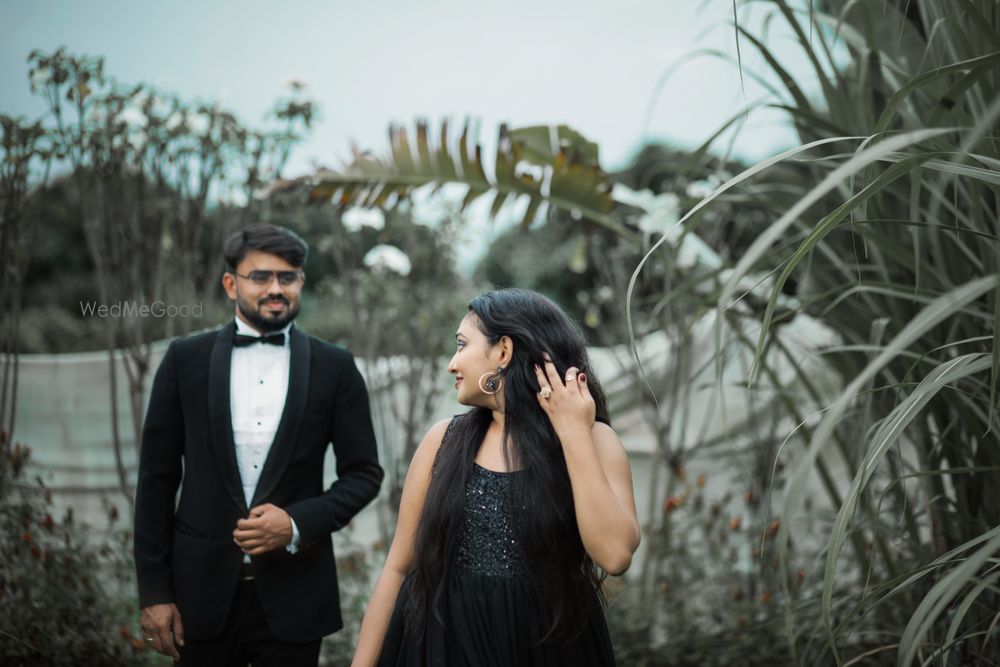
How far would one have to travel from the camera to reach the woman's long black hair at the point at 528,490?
198 cm

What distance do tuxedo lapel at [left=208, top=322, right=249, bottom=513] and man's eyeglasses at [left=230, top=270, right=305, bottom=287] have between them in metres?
0.21

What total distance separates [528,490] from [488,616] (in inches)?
11.2

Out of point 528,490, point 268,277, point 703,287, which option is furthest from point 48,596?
point 703,287

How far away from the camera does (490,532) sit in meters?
2.02

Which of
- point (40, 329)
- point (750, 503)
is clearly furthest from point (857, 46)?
point (40, 329)

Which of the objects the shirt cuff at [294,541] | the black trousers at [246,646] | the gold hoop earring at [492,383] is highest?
the gold hoop earring at [492,383]

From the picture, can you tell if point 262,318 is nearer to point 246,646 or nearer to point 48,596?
point 246,646

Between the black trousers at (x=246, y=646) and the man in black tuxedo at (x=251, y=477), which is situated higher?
the man in black tuxedo at (x=251, y=477)

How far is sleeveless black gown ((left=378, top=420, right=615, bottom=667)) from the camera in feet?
6.42

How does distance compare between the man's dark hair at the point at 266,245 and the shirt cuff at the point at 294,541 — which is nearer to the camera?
the shirt cuff at the point at 294,541

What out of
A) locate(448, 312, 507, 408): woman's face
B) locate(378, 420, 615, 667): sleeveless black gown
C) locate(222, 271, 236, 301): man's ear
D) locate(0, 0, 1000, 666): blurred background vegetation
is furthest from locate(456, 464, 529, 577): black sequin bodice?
locate(222, 271, 236, 301): man's ear

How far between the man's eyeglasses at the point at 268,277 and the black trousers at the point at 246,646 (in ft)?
2.79

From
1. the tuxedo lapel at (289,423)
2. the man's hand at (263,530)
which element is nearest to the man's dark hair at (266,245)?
the tuxedo lapel at (289,423)

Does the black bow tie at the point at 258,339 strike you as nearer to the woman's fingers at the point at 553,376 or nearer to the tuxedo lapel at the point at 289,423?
the tuxedo lapel at the point at 289,423
